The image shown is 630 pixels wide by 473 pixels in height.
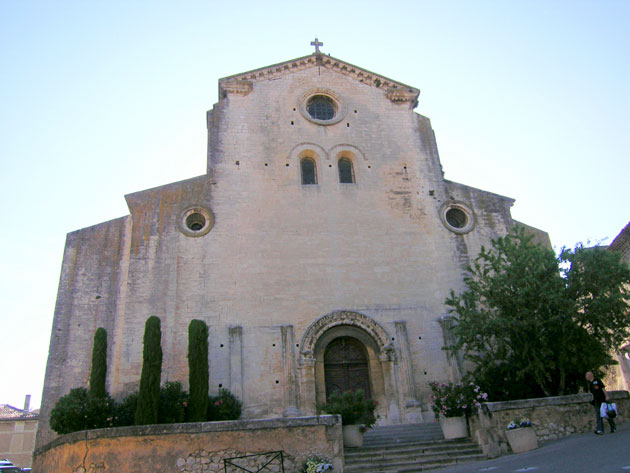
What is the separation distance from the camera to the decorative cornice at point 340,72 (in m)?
21.1

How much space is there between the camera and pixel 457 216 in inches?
763

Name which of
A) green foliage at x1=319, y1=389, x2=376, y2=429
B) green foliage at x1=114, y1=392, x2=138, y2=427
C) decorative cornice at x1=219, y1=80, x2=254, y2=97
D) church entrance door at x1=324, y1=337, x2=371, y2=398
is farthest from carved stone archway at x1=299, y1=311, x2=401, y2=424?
decorative cornice at x1=219, y1=80, x2=254, y2=97

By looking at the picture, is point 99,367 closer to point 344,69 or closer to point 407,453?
point 407,453

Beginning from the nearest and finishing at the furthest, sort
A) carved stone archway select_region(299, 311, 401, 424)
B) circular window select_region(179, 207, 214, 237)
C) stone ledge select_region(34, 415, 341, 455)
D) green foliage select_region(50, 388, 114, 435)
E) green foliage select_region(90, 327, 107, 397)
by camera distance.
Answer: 1. stone ledge select_region(34, 415, 341, 455)
2. green foliage select_region(50, 388, 114, 435)
3. green foliage select_region(90, 327, 107, 397)
4. carved stone archway select_region(299, 311, 401, 424)
5. circular window select_region(179, 207, 214, 237)

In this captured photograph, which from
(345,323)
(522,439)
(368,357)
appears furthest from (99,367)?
(522,439)

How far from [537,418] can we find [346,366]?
21.5 ft

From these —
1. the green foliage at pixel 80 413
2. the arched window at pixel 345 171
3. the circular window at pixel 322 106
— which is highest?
the circular window at pixel 322 106

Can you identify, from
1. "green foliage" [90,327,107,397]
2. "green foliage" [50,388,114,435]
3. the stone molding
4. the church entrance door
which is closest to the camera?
"green foliage" [50,388,114,435]

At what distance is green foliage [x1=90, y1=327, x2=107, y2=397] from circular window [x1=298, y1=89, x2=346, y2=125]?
11.1m

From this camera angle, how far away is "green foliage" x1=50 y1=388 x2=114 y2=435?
1297 centimetres

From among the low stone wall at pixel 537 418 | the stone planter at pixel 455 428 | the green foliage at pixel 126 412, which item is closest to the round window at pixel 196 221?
the green foliage at pixel 126 412

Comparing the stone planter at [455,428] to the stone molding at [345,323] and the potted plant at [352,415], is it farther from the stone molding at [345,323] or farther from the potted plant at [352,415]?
the stone molding at [345,323]

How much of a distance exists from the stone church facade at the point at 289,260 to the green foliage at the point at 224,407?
0.39 m

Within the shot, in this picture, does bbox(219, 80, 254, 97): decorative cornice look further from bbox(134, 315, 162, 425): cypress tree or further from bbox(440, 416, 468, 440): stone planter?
bbox(440, 416, 468, 440): stone planter
